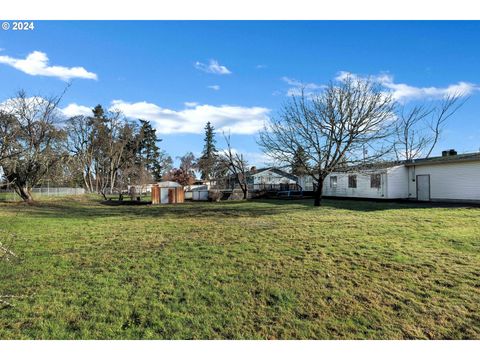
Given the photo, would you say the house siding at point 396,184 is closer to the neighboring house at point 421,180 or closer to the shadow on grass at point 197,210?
the neighboring house at point 421,180

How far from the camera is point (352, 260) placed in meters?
5.32

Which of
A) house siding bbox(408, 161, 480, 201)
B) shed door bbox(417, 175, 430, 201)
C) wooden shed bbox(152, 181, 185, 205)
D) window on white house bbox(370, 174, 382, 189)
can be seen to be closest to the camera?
house siding bbox(408, 161, 480, 201)

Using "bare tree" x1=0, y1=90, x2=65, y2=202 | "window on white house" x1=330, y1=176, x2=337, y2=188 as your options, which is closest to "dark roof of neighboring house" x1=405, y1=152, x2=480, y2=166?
"window on white house" x1=330, y1=176, x2=337, y2=188

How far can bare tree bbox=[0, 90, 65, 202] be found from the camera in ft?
60.3

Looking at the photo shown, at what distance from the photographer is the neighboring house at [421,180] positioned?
55.6 feet

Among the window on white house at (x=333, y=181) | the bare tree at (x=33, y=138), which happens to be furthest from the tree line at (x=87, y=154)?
the window on white house at (x=333, y=181)

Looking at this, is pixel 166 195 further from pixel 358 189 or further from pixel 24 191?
pixel 358 189

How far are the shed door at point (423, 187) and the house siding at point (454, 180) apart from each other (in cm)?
23

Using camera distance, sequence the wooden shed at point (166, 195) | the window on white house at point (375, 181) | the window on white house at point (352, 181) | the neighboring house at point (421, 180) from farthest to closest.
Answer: the window on white house at point (352, 181)
the window on white house at point (375, 181)
the wooden shed at point (166, 195)
the neighboring house at point (421, 180)

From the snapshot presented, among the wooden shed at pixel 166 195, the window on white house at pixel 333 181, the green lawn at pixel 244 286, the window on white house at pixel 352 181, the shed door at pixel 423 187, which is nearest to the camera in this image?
the green lawn at pixel 244 286

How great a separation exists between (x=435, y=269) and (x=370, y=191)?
1880cm

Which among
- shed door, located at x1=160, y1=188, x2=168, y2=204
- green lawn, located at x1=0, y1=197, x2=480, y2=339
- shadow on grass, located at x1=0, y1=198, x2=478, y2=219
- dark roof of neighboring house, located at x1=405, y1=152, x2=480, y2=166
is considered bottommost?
green lawn, located at x1=0, y1=197, x2=480, y2=339

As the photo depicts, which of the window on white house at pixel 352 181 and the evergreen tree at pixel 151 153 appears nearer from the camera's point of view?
the window on white house at pixel 352 181

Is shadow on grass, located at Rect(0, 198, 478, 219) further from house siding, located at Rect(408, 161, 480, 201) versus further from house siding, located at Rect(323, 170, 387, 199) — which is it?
house siding, located at Rect(323, 170, 387, 199)
